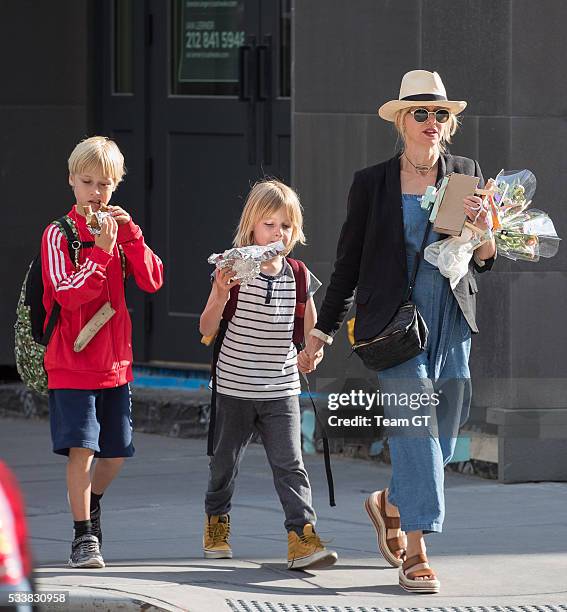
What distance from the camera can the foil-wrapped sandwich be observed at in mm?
6492

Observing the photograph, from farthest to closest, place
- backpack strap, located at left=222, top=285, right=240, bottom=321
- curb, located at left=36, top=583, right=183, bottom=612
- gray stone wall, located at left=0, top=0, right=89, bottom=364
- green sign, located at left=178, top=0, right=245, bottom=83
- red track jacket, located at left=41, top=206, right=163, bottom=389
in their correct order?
gray stone wall, located at left=0, top=0, right=89, bottom=364
green sign, located at left=178, top=0, right=245, bottom=83
backpack strap, located at left=222, top=285, right=240, bottom=321
red track jacket, located at left=41, top=206, right=163, bottom=389
curb, located at left=36, top=583, right=183, bottom=612

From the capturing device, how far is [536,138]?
882cm

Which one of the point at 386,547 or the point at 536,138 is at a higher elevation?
the point at 536,138

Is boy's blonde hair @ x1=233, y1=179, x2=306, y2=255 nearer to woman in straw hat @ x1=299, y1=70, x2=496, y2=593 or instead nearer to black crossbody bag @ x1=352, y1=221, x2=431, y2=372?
woman in straw hat @ x1=299, y1=70, x2=496, y2=593

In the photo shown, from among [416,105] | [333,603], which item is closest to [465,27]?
[416,105]

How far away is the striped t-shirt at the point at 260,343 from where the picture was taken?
6.65 meters

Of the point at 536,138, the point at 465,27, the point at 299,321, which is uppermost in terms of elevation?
the point at 465,27

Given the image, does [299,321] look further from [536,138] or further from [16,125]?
[16,125]

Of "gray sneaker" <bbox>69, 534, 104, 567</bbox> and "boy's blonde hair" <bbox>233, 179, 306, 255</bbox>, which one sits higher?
"boy's blonde hair" <bbox>233, 179, 306, 255</bbox>

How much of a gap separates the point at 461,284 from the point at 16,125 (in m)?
6.10

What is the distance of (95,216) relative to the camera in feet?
21.4

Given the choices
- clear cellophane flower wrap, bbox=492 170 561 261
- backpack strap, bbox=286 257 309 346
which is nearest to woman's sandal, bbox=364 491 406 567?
backpack strap, bbox=286 257 309 346

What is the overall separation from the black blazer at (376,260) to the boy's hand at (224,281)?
1.30 feet

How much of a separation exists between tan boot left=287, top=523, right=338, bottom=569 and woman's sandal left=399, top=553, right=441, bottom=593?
1.29 ft
